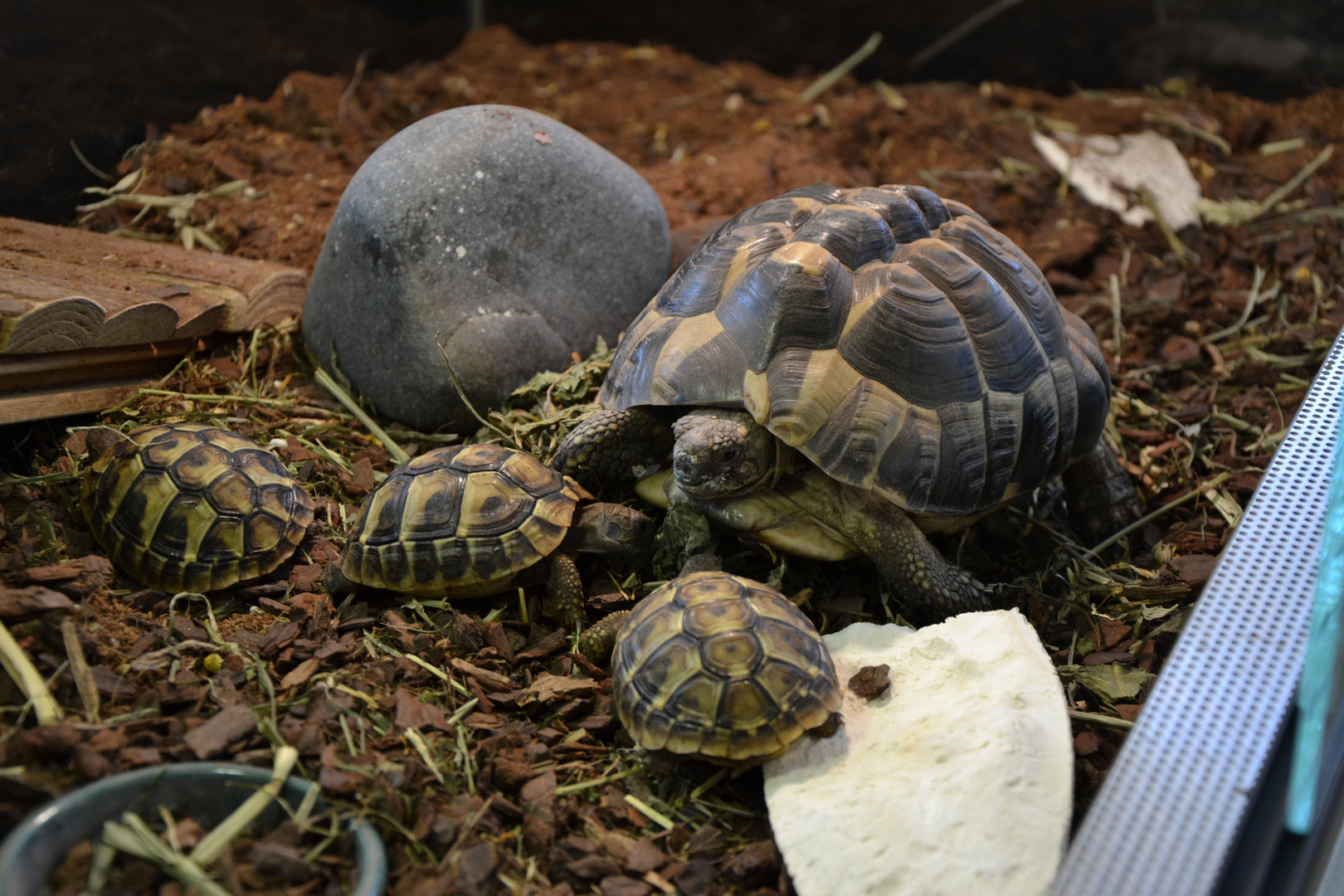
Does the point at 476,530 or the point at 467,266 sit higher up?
the point at 467,266

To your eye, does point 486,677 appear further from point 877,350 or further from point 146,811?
point 877,350

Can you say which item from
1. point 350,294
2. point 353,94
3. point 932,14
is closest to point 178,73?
point 353,94

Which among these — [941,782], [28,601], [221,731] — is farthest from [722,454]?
[28,601]

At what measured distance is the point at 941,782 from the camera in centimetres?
216

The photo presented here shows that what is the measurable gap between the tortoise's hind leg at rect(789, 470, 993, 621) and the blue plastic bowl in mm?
1567

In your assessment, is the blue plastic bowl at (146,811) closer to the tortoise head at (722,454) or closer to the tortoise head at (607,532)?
the tortoise head at (607,532)

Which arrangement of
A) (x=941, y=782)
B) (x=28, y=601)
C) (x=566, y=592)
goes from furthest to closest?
(x=566, y=592) < (x=28, y=601) < (x=941, y=782)

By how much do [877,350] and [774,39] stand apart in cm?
460

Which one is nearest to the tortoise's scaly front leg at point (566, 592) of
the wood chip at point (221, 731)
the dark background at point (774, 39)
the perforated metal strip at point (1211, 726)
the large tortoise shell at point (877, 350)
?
the large tortoise shell at point (877, 350)

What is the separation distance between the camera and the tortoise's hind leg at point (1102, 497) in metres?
3.44

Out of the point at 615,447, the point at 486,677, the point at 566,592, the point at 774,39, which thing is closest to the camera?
the point at 486,677

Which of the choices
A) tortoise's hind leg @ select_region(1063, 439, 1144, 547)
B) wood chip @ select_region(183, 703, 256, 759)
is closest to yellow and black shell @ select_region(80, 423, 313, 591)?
wood chip @ select_region(183, 703, 256, 759)

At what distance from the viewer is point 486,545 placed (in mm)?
2758

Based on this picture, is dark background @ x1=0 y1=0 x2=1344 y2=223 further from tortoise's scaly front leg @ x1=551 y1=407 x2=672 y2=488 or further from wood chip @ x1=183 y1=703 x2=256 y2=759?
wood chip @ x1=183 y1=703 x2=256 y2=759
